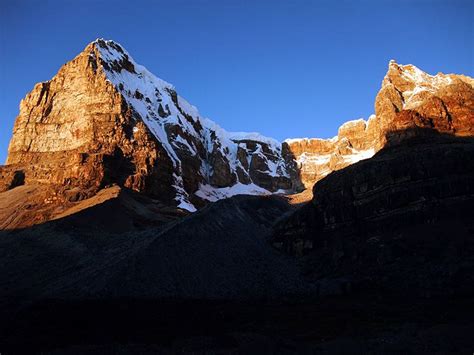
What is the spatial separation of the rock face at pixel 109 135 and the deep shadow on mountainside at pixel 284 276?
4304 cm

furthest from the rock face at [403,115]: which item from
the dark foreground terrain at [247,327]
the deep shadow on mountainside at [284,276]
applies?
the dark foreground terrain at [247,327]

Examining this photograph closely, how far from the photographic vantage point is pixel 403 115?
7631cm

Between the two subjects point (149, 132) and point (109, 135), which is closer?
point (109, 135)

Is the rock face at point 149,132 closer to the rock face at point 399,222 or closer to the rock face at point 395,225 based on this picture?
the rock face at point 399,222

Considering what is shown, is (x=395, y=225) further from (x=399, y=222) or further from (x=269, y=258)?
(x=269, y=258)

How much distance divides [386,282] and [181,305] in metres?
20.2

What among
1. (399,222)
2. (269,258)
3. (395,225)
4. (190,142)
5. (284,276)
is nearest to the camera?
(284,276)

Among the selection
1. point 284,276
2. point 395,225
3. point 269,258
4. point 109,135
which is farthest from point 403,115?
point 109,135

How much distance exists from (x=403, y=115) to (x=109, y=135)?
242ft

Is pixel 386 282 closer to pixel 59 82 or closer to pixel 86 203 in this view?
pixel 86 203

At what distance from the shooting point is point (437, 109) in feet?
248

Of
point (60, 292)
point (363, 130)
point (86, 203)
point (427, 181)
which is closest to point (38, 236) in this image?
point (86, 203)

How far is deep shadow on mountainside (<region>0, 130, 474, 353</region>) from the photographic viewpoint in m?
31.1

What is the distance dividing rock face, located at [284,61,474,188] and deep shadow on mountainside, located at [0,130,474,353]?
20.4 ft
